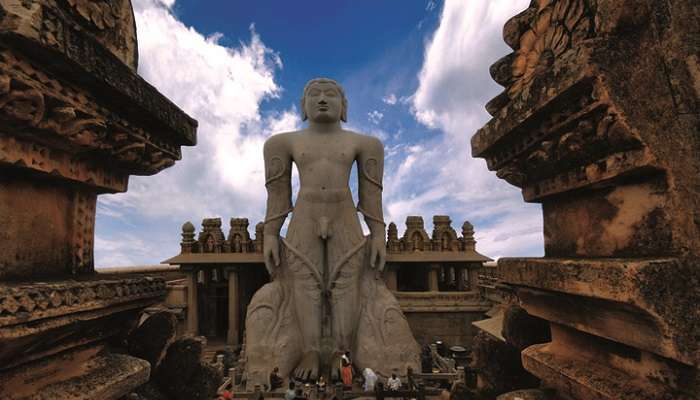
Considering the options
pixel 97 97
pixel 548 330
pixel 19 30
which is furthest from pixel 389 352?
pixel 19 30

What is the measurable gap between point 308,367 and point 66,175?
3905mm

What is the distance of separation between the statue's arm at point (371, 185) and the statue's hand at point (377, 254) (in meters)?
0.19

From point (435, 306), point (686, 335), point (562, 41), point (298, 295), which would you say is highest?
point (562, 41)

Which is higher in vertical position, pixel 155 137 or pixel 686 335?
pixel 155 137

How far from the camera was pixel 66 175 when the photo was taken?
185 cm

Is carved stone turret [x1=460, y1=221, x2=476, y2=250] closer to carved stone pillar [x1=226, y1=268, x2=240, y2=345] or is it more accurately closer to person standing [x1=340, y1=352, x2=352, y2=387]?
carved stone pillar [x1=226, y1=268, x2=240, y2=345]

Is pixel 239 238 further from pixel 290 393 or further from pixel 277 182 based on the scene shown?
pixel 290 393

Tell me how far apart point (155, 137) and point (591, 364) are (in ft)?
8.96

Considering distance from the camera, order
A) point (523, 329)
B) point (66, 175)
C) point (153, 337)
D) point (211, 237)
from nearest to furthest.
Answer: point (66, 175) < point (523, 329) < point (153, 337) < point (211, 237)

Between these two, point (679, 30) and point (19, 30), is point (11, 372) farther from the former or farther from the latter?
point (679, 30)

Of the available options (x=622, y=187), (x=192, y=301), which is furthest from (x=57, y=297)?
(x=192, y=301)

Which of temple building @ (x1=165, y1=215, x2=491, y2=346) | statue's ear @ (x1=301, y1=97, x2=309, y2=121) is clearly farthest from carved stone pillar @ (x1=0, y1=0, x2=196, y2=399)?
temple building @ (x1=165, y1=215, x2=491, y2=346)

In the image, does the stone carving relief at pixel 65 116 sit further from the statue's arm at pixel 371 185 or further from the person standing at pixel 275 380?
the statue's arm at pixel 371 185

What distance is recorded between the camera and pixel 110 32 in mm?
2051
